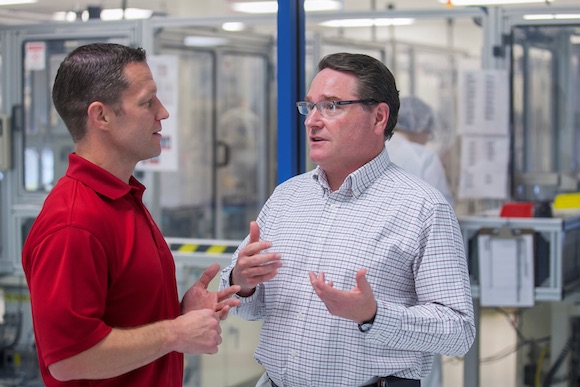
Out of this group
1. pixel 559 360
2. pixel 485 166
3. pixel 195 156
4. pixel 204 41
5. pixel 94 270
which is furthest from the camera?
pixel 195 156

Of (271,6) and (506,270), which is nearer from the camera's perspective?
(506,270)

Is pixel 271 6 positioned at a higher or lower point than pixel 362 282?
higher

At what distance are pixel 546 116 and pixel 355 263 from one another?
3.42 m

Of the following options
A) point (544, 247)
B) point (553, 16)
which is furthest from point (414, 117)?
point (544, 247)

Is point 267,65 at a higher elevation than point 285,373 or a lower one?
higher

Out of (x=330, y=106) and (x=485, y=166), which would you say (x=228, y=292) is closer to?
(x=330, y=106)

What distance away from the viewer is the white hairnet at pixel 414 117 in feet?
15.4

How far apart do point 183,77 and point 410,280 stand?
5283mm

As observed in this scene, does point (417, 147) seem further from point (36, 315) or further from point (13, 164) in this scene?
point (36, 315)

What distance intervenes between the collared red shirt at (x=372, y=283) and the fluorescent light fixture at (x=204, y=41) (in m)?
4.70

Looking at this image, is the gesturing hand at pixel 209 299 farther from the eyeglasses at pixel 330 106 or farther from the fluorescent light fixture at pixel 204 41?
the fluorescent light fixture at pixel 204 41

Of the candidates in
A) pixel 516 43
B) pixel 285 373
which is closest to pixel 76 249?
pixel 285 373

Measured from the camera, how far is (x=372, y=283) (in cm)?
202

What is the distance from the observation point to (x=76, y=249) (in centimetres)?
168
